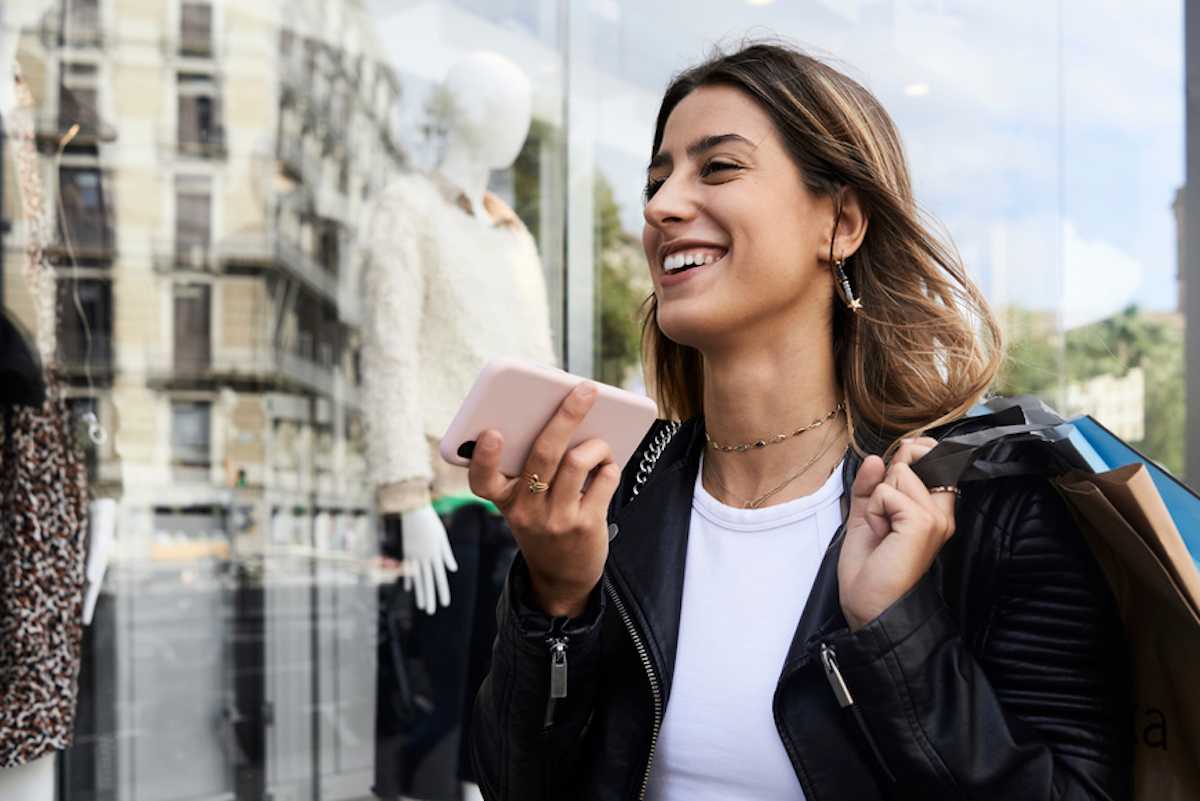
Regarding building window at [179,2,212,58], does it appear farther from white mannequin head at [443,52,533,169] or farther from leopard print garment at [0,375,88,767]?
leopard print garment at [0,375,88,767]

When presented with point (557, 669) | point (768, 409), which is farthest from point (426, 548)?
point (557, 669)

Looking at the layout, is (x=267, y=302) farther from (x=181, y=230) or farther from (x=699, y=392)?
(x=699, y=392)

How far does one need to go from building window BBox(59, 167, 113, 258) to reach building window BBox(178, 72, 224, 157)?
12.7 inches

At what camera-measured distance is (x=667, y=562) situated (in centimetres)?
125

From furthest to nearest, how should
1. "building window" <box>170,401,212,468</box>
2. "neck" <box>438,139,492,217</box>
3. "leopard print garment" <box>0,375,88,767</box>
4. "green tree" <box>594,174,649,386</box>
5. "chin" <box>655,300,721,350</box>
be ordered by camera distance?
"building window" <box>170,401,212,468</box> → "green tree" <box>594,174,649,386</box> → "neck" <box>438,139,492,217</box> → "leopard print garment" <box>0,375,88,767</box> → "chin" <box>655,300,721,350</box>

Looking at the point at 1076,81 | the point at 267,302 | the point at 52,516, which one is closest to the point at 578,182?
the point at 267,302

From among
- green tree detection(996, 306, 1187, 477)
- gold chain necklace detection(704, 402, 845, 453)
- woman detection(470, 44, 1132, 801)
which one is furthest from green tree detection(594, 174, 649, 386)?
gold chain necklace detection(704, 402, 845, 453)

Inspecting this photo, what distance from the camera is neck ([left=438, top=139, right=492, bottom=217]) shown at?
306cm

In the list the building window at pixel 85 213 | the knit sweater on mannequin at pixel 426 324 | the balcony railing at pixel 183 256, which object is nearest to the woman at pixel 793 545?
the knit sweater on mannequin at pixel 426 324

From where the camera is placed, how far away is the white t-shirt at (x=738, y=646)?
1.14 metres

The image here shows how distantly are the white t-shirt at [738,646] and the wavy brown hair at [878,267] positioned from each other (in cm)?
14

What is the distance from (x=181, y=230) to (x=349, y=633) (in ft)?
4.68

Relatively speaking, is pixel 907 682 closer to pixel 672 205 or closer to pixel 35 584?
pixel 672 205

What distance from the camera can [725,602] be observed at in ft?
4.01
